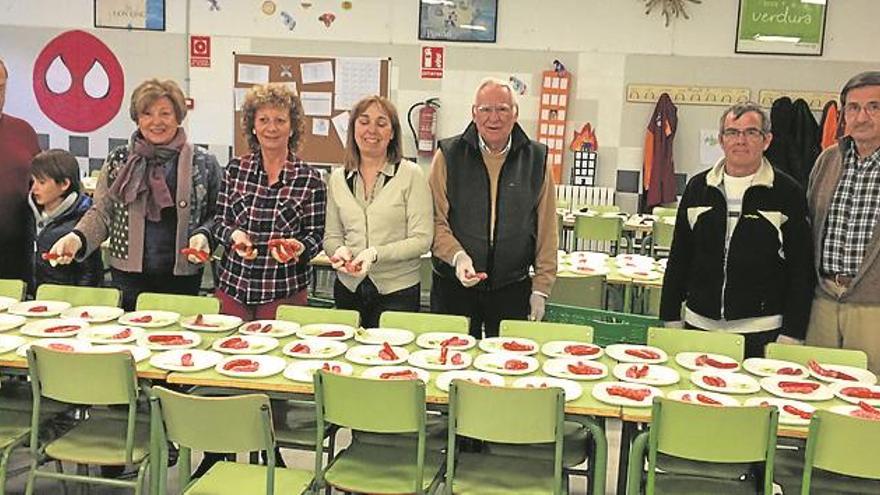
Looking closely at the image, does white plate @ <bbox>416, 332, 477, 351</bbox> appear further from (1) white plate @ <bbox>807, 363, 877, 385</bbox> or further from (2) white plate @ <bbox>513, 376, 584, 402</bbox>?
(1) white plate @ <bbox>807, 363, 877, 385</bbox>

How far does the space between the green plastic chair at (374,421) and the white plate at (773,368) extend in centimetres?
121

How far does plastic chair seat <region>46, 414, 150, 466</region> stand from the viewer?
3.02 metres

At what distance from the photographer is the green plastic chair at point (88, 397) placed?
2945 millimetres

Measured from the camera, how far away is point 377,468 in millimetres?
3029

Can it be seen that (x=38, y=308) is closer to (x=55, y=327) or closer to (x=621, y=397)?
(x=55, y=327)

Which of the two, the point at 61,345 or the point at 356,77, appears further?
the point at 356,77

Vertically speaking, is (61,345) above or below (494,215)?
below

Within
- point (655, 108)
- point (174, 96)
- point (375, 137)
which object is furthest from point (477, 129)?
point (655, 108)

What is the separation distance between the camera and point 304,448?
Result: 10.6ft

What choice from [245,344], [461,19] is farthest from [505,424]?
[461,19]

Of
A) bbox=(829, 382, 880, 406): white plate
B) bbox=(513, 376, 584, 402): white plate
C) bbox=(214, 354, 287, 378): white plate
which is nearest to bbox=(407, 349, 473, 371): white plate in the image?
bbox=(513, 376, 584, 402): white plate

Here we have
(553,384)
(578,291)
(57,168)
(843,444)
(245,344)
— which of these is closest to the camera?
(843,444)

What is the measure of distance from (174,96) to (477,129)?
131 cm

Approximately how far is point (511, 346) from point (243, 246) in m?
1.15
